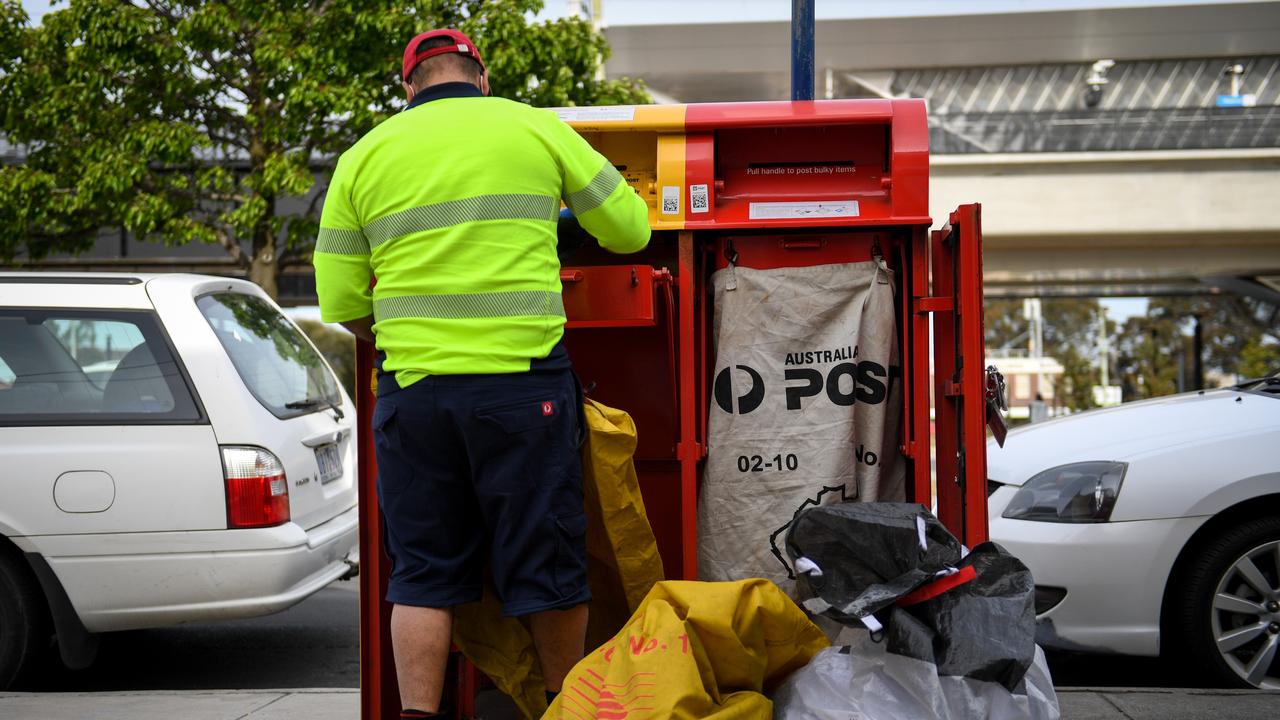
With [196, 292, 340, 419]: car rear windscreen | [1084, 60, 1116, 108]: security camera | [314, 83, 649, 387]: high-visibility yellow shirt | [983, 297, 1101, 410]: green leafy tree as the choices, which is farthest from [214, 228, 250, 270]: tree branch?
[983, 297, 1101, 410]: green leafy tree

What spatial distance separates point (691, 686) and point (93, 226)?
11.6 meters

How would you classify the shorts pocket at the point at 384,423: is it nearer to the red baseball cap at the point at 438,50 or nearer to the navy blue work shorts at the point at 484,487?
the navy blue work shorts at the point at 484,487

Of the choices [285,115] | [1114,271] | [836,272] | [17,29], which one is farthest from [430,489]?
[1114,271]

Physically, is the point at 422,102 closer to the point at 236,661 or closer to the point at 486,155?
the point at 486,155

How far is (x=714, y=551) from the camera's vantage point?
3.39 metres

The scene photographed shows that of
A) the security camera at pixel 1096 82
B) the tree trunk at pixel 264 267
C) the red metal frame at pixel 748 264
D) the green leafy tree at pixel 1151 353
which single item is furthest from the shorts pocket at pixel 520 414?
the green leafy tree at pixel 1151 353

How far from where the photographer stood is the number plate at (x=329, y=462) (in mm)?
4754

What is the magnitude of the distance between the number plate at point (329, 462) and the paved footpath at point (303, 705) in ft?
3.33

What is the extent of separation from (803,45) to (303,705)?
3130 millimetres

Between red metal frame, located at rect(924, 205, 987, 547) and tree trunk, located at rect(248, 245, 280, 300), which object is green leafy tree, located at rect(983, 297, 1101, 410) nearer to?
tree trunk, located at rect(248, 245, 280, 300)

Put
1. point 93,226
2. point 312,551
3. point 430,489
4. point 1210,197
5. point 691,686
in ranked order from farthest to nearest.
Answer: point 1210,197 < point 93,226 < point 312,551 < point 430,489 < point 691,686

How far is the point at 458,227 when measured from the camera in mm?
2551

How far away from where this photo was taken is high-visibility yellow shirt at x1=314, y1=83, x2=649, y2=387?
256 cm

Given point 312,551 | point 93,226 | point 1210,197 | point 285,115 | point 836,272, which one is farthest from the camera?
point 1210,197
